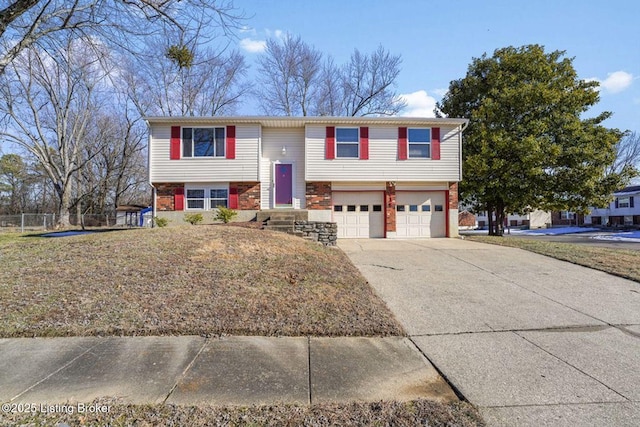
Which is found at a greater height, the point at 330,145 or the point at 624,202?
the point at 330,145

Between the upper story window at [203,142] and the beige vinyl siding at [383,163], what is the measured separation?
3615mm

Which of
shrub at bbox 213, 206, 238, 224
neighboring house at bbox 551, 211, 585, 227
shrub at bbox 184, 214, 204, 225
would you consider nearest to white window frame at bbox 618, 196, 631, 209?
neighboring house at bbox 551, 211, 585, 227

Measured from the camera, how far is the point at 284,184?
14.5 meters

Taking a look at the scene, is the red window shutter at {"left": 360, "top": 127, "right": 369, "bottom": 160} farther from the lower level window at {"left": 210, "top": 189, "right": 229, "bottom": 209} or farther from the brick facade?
the lower level window at {"left": 210, "top": 189, "right": 229, "bottom": 209}

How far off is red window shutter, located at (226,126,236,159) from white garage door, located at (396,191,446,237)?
283 inches

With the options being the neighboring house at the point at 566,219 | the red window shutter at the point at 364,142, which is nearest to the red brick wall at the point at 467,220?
the neighboring house at the point at 566,219

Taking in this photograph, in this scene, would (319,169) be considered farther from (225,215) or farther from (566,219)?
(566,219)

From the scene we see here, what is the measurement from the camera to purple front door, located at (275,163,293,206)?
14.4m

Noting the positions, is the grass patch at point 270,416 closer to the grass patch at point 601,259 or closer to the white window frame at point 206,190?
the grass patch at point 601,259

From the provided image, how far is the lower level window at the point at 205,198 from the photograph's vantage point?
14.2m

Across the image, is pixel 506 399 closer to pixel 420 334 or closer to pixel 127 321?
pixel 420 334

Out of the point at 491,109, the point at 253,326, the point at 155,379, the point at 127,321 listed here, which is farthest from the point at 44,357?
the point at 491,109

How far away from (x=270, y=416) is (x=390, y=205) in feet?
41.7

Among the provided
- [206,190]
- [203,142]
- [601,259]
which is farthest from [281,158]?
[601,259]
